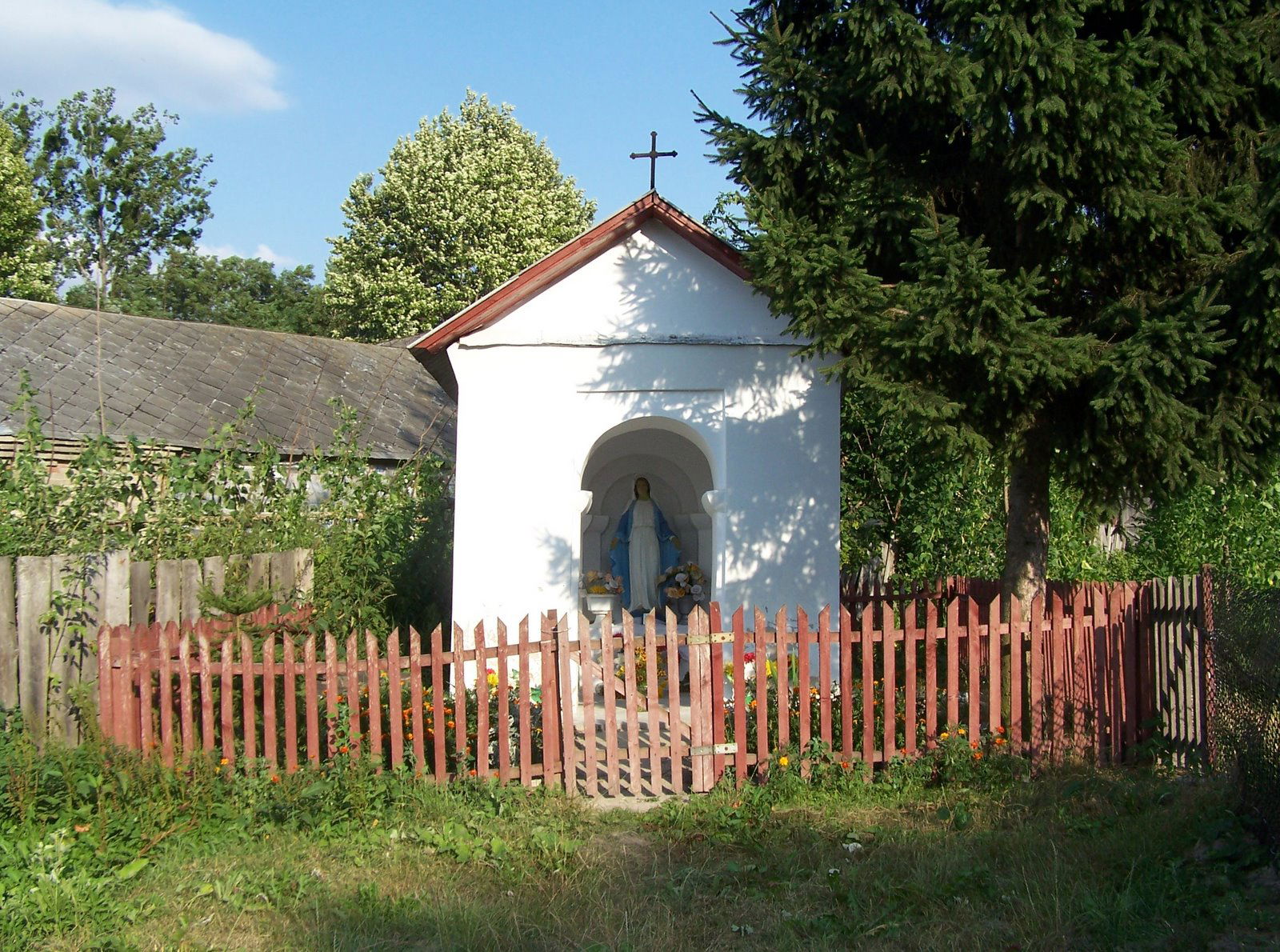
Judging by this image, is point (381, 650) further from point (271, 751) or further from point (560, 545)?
point (271, 751)

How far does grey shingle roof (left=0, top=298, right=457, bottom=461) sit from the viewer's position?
559 inches

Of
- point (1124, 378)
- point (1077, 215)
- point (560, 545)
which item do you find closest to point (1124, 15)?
point (1077, 215)

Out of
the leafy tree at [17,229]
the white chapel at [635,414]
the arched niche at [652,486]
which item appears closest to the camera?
the white chapel at [635,414]

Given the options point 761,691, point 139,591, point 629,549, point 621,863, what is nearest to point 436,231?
point 629,549

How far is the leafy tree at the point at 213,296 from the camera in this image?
35.9m

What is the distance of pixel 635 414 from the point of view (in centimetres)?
828

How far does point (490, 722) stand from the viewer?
6.92 meters

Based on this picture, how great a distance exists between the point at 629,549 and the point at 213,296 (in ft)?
110

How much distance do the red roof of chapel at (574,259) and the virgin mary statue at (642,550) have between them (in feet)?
9.60

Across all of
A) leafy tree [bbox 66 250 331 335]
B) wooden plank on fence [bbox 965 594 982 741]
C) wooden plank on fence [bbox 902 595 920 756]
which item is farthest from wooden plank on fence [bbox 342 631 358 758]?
leafy tree [bbox 66 250 331 335]

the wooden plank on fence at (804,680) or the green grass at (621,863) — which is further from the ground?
the wooden plank on fence at (804,680)

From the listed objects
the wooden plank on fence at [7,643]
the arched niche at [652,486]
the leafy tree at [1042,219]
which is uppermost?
the leafy tree at [1042,219]

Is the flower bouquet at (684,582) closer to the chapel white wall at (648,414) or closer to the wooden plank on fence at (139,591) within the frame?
the chapel white wall at (648,414)

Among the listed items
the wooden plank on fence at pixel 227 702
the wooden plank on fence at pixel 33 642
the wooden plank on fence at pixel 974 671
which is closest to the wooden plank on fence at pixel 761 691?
the wooden plank on fence at pixel 974 671
